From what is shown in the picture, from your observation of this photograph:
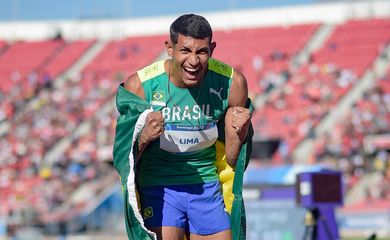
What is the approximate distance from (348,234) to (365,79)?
38.9ft

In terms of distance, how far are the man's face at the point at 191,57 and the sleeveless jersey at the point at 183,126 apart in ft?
0.51

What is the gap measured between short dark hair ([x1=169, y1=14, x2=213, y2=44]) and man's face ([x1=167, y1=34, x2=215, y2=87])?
0.03 metres

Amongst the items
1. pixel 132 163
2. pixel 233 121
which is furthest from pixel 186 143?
pixel 132 163

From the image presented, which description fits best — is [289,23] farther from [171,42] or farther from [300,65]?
[171,42]

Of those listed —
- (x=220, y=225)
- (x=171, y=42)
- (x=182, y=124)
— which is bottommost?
(x=220, y=225)

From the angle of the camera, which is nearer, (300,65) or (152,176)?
(152,176)

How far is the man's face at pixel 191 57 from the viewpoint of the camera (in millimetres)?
5375

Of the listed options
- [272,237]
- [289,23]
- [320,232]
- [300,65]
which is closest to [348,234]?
[272,237]

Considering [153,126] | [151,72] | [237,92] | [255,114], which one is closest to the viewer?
[153,126]

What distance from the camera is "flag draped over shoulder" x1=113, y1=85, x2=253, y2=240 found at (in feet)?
17.7

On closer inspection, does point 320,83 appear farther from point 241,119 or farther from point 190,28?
point 190,28

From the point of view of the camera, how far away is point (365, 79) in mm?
31188

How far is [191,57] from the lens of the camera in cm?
537

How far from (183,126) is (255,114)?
24145 millimetres
